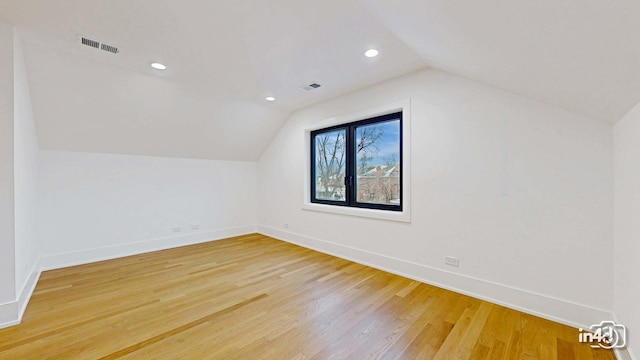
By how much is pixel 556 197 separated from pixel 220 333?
10.0ft

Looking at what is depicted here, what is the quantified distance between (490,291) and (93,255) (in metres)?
5.16

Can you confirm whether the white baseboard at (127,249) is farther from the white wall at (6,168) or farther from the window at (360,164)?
the window at (360,164)

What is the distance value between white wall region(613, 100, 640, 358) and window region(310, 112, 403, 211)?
1.89 meters

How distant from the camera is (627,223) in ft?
5.62

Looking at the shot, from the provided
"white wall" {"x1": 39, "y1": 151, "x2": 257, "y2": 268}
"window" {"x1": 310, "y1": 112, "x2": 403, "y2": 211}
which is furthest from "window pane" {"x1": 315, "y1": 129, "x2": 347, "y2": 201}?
"white wall" {"x1": 39, "y1": 151, "x2": 257, "y2": 268}

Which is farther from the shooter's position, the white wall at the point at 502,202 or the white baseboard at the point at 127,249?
the white baseboard at the point at 127,249

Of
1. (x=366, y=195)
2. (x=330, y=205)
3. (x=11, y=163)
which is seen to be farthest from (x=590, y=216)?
(x=11, y=163)

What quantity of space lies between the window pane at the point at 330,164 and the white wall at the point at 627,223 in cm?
294

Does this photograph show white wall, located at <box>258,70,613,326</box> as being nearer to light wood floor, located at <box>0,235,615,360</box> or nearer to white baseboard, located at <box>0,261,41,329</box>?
light wood floor, located at <box>0,235,615,360</box>

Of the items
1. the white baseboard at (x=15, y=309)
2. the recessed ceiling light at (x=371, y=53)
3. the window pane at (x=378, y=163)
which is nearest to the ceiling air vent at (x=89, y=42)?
the white baseboard at (x=15, y=309)

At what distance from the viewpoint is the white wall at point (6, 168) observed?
2.10 meters

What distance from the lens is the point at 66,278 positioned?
10.1ft

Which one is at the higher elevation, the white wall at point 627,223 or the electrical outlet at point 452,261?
the white wall at point 627,223

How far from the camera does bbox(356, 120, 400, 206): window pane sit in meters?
3.51
